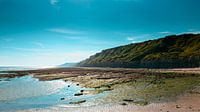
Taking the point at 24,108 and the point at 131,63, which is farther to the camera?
the point at 131,63

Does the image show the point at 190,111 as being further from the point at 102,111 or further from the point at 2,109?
the point at 2,109

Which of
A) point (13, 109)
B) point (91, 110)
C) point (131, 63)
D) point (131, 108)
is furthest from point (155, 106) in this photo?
point (131, 63)

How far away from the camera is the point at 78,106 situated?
32.8m

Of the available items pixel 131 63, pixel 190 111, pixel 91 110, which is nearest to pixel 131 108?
pixel 91 110

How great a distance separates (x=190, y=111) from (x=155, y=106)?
4876mm

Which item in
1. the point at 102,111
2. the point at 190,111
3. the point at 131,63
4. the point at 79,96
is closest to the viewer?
the point at 190,111

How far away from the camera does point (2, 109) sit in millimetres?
32781

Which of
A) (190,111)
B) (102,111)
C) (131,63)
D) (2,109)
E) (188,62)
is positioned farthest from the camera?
(131,63)

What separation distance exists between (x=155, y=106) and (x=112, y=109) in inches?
234

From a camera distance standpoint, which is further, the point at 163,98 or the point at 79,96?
the point at 79,96

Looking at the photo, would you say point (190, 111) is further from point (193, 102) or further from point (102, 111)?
point (102, 111)

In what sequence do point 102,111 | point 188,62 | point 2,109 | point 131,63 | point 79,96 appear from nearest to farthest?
point 102,111, point 2,109, point 79,96, point 188,62, point 131,63

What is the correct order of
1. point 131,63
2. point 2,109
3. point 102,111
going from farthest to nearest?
1. point 131,63
2. point 2,109
3. point 102,111

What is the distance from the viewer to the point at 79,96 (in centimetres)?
4225
